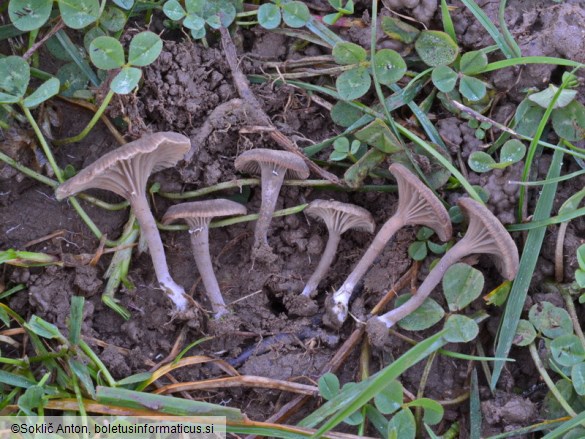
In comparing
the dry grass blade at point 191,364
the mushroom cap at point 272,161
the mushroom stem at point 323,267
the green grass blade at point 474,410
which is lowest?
the green grass blade at point 474,410

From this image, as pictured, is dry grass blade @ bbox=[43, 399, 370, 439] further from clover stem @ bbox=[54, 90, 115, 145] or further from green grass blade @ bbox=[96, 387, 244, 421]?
clover stem @ bbox=[54, 90, 115, 145]

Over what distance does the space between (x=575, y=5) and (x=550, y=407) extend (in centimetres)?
219

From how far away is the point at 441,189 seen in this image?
3840mm

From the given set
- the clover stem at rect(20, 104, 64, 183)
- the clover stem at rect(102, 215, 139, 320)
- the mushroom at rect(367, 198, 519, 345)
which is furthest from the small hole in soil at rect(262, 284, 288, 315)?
the clover stem at rect(20, 104, 64, 183)

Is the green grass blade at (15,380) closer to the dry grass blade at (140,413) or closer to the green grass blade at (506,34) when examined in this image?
the dry grass blade at (140,413)

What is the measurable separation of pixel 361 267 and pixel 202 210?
905 mm

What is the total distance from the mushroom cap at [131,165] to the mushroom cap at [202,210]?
0.22m

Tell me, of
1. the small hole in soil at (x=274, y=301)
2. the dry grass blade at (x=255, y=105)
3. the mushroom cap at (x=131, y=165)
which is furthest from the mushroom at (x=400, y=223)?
the mushroom cap at (x=131, y=165)

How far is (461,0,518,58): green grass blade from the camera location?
12.5ft

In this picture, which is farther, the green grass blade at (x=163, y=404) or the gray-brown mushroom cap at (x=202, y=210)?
the gray-brown mushroom cap at (x=202, y=210)

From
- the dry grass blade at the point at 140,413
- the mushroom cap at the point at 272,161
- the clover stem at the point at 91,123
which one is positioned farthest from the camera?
the clover stem at the point at 91,123

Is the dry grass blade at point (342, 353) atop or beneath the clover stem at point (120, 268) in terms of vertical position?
beneath

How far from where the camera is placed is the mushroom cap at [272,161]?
3549 millimetres

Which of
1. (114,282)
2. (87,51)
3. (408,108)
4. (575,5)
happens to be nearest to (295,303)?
(114,282)
